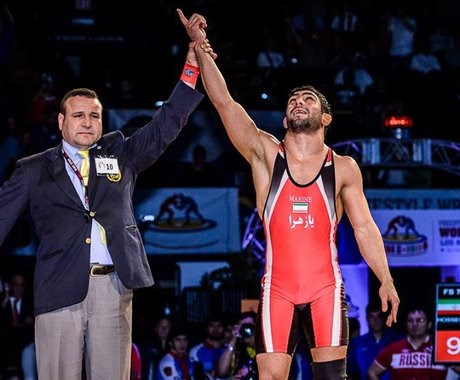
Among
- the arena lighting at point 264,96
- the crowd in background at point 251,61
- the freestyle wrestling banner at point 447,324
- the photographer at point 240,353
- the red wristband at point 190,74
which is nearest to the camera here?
the red wristband at point 190,74

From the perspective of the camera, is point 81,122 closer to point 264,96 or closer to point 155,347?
point 155,347

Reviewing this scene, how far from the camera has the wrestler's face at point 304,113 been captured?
643 centimetres

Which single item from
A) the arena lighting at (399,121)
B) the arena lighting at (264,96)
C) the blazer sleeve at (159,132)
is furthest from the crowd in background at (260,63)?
the blazer sleeve at (159,132)

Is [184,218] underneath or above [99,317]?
above

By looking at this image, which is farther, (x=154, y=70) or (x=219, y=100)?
(x=154, y=70)

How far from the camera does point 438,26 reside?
1698cm

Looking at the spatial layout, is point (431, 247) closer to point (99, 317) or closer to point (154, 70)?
point (154, 70)

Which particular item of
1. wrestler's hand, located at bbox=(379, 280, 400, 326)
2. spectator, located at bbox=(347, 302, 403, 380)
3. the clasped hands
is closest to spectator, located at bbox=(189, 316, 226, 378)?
spectator, located at bbox=(347, 302, 403, 380)

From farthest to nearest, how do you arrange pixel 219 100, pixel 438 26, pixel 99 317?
pixel 438 26 → pixel 219 100 → pixel 99 317

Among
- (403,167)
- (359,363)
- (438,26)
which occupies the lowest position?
(359,363)

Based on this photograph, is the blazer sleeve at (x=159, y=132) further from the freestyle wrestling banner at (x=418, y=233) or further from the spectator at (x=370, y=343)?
the freestyle wrestling banner at (x=418, y=233)

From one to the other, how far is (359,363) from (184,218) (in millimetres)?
2506

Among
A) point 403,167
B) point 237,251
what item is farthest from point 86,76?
point 403,167

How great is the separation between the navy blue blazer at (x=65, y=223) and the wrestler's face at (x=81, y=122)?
3.8 inches
